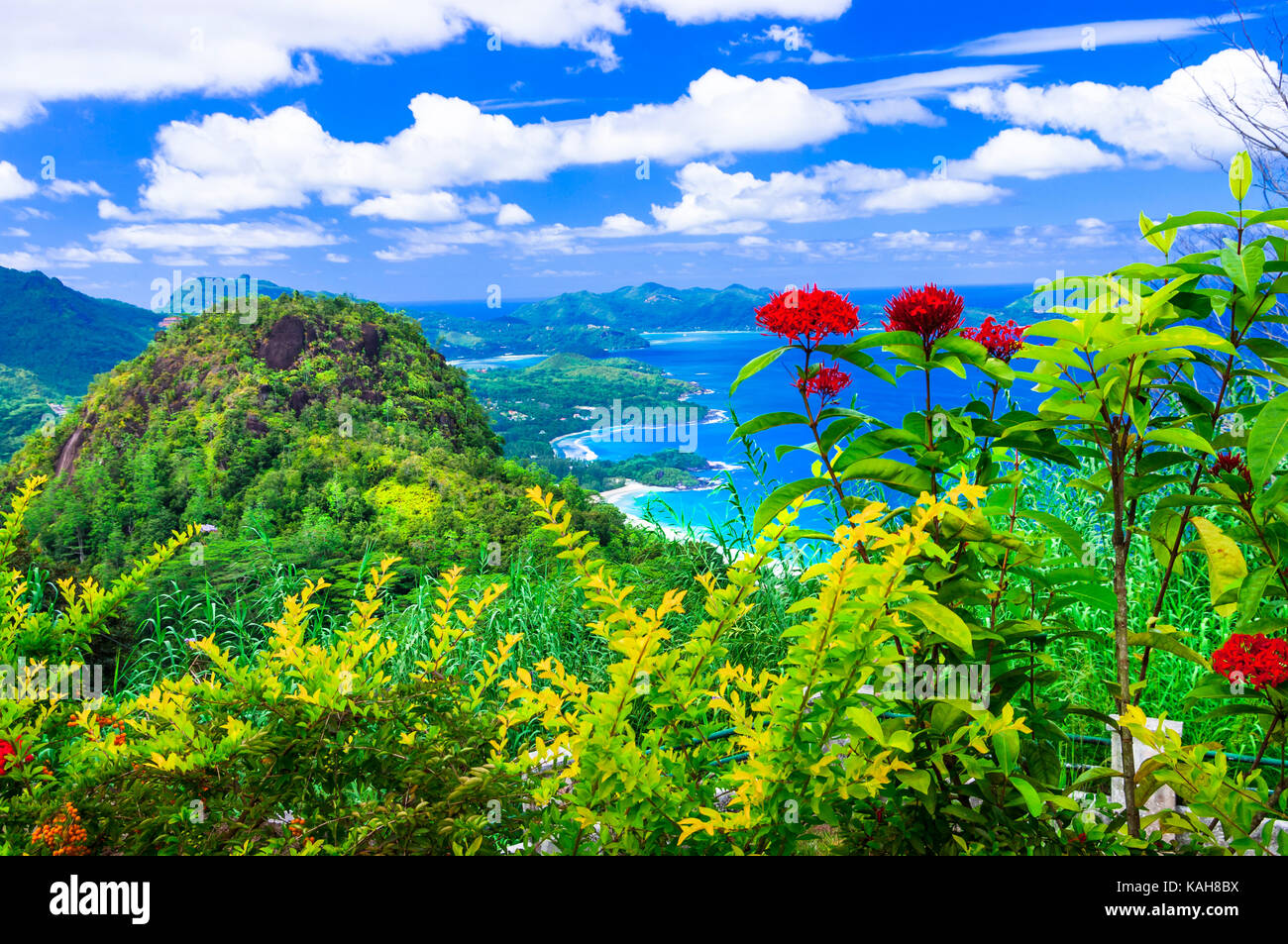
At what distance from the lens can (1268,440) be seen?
1.05 m

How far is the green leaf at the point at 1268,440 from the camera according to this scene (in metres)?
1.03

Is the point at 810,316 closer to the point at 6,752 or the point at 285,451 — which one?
the point at 6,752

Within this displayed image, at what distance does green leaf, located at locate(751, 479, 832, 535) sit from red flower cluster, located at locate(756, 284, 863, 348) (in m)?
0.26

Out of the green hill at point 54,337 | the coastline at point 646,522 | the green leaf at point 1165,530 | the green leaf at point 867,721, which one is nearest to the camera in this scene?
the green leaf at point 867,721

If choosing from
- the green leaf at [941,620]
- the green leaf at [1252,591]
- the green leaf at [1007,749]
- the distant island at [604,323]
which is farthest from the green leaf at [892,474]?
the distant island at [604,323]

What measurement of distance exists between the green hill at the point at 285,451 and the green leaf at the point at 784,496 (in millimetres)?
3246

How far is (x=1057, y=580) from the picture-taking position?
1318mm

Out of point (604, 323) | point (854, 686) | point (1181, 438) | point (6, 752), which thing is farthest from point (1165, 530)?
point (604, 323)

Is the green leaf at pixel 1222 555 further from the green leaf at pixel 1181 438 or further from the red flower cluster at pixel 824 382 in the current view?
the red flower cluster at pixel 824 382

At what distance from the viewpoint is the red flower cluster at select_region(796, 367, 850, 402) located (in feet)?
4.44

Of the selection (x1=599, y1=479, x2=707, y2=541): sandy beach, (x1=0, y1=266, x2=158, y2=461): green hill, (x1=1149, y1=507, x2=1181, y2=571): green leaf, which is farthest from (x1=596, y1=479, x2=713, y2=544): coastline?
(x1=0, y1=266, x2=158, y2=461): green hill

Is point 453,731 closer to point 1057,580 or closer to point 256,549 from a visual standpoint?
point 1057,580

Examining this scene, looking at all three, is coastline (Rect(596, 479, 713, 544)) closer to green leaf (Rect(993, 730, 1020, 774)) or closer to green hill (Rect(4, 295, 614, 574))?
green hill (Rect(4, 295, 614, 574))
